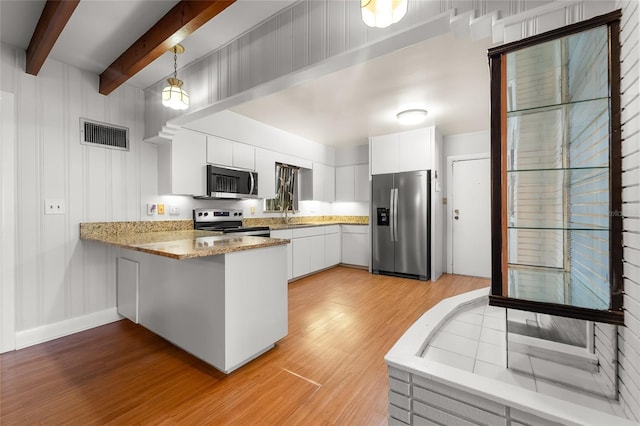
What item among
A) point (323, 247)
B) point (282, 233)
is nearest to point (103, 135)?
point (282, 233)

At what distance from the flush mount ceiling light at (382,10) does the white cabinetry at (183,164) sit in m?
2.57

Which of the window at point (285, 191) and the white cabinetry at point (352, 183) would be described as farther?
the white cabinetry at point (352, 183)

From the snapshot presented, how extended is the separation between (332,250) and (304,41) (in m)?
3.76

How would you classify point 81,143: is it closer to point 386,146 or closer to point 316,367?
point 316,367

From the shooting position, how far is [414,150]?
421 cm

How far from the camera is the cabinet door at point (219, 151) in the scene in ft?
10.7

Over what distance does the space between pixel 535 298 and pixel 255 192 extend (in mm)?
3407

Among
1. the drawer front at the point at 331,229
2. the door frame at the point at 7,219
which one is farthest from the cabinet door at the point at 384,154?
the door frame at the point at 7,219

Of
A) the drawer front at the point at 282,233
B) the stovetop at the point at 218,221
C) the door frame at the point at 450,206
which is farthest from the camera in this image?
the door frame at the point at 450,206

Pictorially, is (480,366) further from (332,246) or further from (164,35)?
(332,246)

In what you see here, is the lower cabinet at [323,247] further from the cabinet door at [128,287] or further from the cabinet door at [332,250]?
the cabinet door at [128,287]

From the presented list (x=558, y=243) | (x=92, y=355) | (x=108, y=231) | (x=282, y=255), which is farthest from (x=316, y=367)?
(x=108, y=231)

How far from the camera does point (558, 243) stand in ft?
3.32

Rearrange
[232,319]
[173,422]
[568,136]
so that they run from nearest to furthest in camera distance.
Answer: [568,136] → [173,422] → [232,319]
